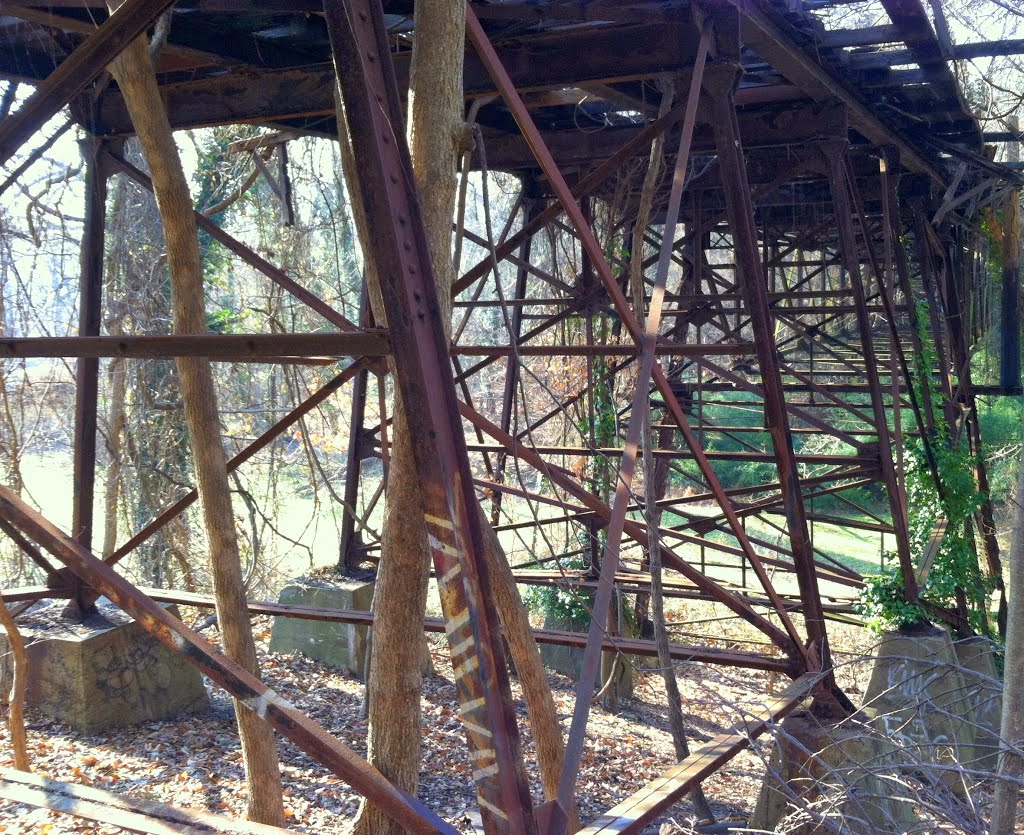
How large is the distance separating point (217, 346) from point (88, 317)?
3.17m

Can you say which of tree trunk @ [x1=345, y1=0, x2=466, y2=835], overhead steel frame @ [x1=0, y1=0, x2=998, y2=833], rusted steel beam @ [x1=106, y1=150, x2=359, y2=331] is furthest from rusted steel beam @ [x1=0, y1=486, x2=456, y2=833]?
rusted steel beam @ [x1=106, y1=150, x2=359, y2=331]

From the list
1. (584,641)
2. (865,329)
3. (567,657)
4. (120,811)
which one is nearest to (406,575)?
(120,811)

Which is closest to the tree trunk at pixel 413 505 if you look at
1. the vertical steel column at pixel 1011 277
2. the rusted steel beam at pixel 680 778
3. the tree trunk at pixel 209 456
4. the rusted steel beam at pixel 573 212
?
the rusted steel beam at pixel 573 212

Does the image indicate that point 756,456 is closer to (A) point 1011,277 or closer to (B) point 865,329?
(B) point 865,329

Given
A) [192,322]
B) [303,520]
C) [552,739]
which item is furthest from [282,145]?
[303,520]

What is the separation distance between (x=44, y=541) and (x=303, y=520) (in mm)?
19740

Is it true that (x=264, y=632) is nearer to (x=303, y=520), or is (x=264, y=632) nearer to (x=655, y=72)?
(x=655, y=72)

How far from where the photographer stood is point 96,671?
6016mm

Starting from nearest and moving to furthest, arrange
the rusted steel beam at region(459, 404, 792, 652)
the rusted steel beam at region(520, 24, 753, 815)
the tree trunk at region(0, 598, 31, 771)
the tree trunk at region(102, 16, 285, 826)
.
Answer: the rusted steel beam at region(520, 24, 753, 815)
the rusted steel beam at region(459, 404, 792, 652)
the tree trunk at region(102, 16, 285, 826)
the tree trunk at region(0, 598, 31, 771)

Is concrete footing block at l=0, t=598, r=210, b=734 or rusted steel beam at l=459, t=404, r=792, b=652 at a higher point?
rusted steel beam at l=459, t=404, r=792, b=652

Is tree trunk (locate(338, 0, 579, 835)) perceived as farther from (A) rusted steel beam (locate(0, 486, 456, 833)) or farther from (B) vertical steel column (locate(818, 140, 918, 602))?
(B) vertical steel column (locate(818, 140, 918, 602))

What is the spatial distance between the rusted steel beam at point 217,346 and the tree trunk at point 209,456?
111cm

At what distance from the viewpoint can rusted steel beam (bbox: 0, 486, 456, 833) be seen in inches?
103

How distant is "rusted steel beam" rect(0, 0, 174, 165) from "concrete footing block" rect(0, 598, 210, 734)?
3887 millimetres
